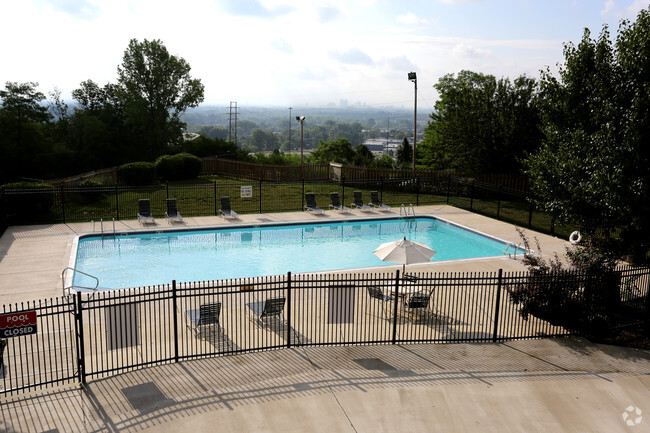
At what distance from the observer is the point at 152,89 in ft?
163

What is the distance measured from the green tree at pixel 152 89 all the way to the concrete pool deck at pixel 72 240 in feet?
96.6

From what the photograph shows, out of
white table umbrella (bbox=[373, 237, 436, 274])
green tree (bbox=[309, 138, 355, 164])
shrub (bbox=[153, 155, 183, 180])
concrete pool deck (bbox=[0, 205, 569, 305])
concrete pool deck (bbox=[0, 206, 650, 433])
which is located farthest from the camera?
green tree (bbox=[309, 138, 355, 164])

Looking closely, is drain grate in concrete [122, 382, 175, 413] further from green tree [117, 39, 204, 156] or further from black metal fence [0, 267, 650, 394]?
green tree [117, 39, 204, 156]

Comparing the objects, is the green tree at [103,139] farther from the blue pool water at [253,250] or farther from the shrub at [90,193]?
the blue pool water at [253,250]

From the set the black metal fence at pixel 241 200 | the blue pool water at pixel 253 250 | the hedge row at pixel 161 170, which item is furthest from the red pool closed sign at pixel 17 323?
the hedge row at pixel 161 170

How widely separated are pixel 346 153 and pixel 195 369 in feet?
197

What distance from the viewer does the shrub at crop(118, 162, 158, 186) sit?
30694 mm

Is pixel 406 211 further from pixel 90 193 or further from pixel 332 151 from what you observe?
pixel 332 151

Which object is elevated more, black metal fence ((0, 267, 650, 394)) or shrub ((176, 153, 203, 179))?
shrub ((176, 153, 203, 179))

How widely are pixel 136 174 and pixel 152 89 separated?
71.9 feet

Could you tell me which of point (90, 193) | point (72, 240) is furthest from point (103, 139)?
point (72, 240)

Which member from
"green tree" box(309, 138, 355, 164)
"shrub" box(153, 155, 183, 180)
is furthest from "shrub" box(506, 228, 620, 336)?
"green tree" box(309, 138, 355, 164)

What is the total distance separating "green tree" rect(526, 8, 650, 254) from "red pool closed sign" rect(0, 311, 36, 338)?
458 inches

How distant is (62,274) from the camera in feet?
45.5
